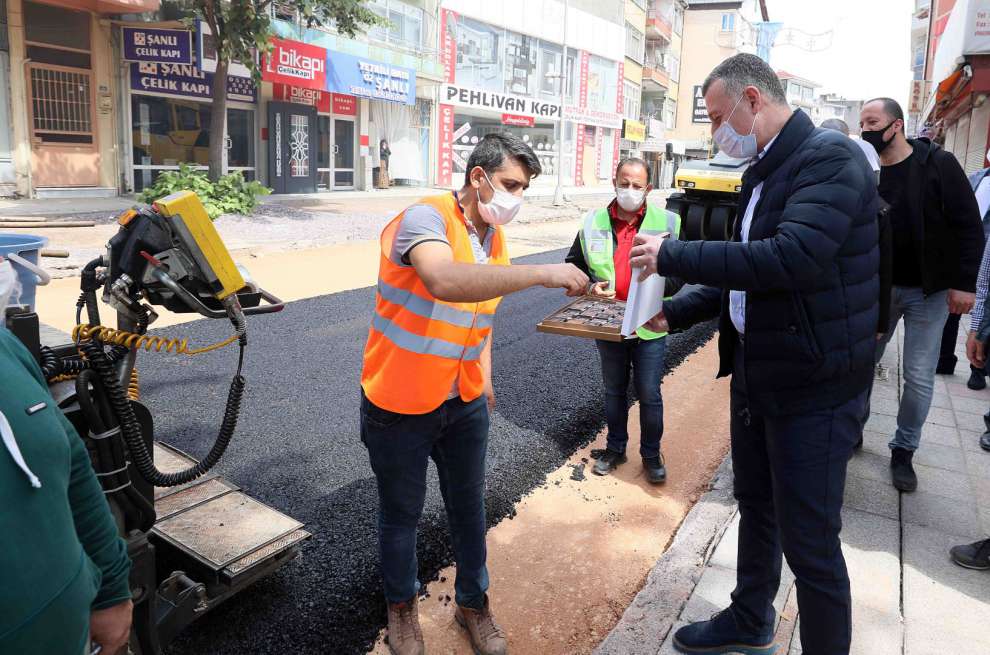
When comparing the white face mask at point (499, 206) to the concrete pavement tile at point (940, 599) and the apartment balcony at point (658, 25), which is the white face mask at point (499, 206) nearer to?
the concrete pavement tile at point (940, 599)

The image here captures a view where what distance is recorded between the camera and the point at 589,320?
3.63 metres

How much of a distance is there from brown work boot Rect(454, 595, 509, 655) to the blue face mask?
6.13 feet

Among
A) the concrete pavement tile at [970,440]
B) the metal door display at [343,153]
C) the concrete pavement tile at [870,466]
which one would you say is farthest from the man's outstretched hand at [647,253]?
the metal door display at [343,153]

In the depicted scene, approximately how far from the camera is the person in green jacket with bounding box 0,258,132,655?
4.29ft

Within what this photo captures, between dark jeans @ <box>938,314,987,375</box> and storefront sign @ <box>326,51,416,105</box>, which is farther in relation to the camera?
storefront sign @ <box>326,51,416,105</box>

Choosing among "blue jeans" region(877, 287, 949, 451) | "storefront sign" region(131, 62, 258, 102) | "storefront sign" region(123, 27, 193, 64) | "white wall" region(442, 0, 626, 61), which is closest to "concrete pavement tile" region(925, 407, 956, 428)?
"blue jeans" region(877, 287, 949, 451)

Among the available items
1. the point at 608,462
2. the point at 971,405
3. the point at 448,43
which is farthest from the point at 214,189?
the point at 448,43

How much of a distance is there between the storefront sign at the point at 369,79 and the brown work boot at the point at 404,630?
2051cm

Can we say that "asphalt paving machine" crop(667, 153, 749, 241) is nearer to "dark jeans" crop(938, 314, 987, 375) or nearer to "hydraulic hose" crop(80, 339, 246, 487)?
"dark jeans" crop(938, 314, 987, 375)

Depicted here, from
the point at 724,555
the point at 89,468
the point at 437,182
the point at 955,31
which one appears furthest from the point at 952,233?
the point at 437,182

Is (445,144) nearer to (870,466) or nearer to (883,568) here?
(870,466)

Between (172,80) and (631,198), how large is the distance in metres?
16.7

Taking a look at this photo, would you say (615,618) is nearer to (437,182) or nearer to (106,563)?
(106,563)

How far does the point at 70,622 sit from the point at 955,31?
1151cm
